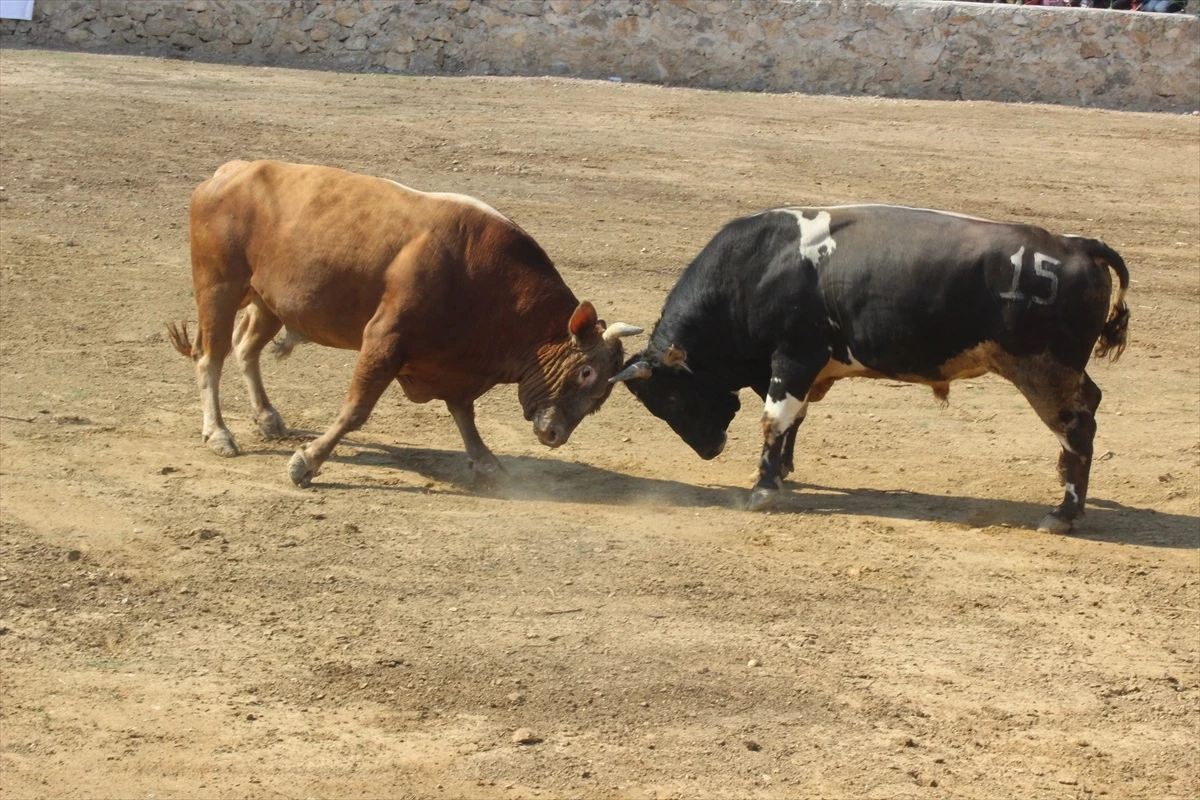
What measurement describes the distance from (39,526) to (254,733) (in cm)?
241

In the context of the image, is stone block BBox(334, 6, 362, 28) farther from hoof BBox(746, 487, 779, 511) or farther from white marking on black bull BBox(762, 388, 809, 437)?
hoof BBox(746, 487, 779, 511)

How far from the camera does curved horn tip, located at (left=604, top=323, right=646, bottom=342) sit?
869 cm

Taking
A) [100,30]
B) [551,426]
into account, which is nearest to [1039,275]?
[551,426]

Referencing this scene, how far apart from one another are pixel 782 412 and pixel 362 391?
2.37m

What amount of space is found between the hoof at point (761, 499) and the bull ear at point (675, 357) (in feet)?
2.82

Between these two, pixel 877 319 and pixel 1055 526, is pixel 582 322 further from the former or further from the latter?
pixel 1055 526

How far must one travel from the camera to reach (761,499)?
8891mm

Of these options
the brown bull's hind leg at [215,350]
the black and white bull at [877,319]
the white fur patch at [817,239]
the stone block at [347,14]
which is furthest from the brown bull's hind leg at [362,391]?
the stone block at [347,14]

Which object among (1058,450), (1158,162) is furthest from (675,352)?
(1158,162)

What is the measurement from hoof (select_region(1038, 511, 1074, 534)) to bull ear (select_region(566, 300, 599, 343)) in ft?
8.93

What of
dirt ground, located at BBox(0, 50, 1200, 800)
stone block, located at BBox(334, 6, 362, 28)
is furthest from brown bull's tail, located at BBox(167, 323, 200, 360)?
stone block, located at BBox(334, 6, 362, 28)

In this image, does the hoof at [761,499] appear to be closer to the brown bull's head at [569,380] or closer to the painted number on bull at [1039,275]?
the brown bull's head at [569,380]

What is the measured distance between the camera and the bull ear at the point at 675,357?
902 cm

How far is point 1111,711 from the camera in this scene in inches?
261
